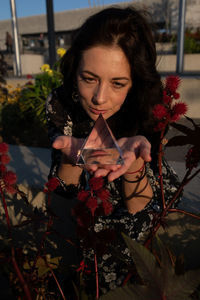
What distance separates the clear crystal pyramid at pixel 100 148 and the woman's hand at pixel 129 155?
22 mm

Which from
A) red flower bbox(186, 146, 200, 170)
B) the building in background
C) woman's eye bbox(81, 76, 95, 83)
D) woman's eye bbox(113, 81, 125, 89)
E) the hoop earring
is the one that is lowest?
the hoop earring

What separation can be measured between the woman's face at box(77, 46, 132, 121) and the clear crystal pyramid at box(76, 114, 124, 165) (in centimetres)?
39

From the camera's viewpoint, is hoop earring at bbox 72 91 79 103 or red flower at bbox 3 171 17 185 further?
hoop earring at bbox 72 91 79 103

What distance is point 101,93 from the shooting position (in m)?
→ 0.97

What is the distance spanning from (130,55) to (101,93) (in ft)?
0.75

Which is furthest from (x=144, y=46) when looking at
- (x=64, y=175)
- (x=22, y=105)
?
(x=22, y=105)

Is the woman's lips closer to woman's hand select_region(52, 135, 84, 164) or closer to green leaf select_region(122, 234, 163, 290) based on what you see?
woman's hand select_region(52, 135, 84, 164)

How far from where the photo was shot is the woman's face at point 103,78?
3.19ft

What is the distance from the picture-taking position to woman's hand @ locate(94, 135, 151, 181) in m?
0.54

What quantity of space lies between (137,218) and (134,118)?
18.4 inches

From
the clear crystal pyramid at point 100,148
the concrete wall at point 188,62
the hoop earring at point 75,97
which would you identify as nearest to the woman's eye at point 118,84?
the hoop earring at point 75,97

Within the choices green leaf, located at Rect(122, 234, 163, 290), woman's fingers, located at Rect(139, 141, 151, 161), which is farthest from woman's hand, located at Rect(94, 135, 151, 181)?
green leaf, located at Rect(122, 234, 163, 290)

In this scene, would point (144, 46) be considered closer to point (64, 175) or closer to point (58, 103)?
point (58, 103)

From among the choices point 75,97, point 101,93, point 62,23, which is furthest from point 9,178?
point 62,23
